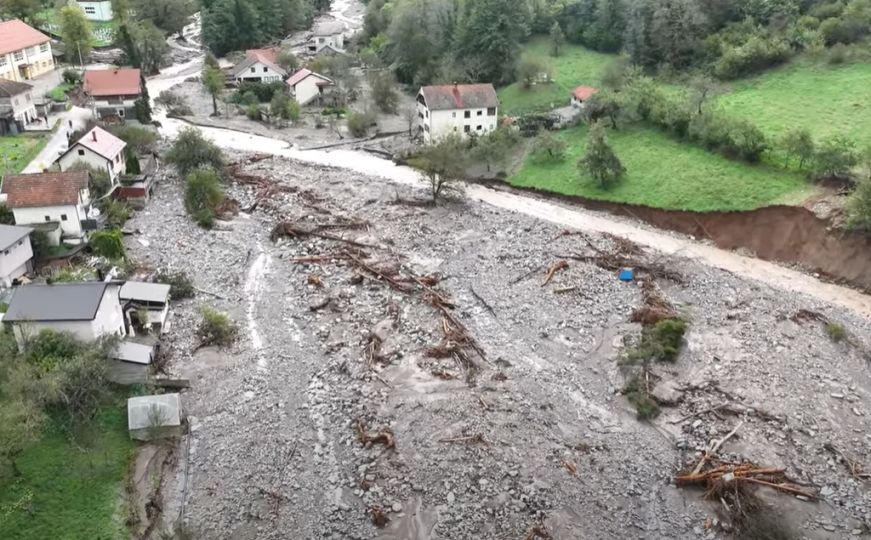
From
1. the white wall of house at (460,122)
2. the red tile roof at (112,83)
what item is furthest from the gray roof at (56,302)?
the red tile roof at (112,83)

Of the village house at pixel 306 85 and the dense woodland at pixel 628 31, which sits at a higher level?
the dense woodland at pixel 628 31

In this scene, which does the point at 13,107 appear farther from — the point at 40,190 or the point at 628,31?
the point at 628,31

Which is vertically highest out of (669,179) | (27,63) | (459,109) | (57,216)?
(27,63)

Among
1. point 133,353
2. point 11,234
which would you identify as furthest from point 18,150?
point 133,353

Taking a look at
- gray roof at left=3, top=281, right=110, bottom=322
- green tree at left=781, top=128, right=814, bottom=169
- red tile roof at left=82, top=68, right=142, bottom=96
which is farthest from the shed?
red tile roof at left=82, top=68, right=142, bottom=96

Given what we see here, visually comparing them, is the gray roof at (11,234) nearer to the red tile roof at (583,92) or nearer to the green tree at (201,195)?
the green tree at (201,195)
